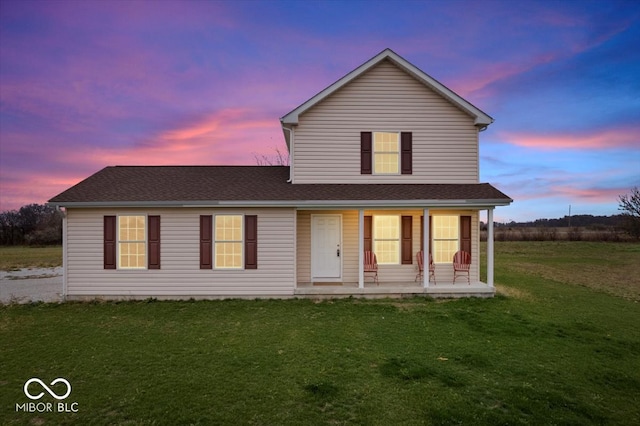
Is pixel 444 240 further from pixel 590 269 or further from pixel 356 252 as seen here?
pixel 590 269

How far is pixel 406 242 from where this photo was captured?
38.1 ft

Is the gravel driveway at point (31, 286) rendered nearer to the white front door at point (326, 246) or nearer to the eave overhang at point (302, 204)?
the eave overhang at point (302, 204)

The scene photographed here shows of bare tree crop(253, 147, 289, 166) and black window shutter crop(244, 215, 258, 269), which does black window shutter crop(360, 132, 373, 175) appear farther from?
bare tree crop(253, 147, 289, 166)

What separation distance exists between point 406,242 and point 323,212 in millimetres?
3186

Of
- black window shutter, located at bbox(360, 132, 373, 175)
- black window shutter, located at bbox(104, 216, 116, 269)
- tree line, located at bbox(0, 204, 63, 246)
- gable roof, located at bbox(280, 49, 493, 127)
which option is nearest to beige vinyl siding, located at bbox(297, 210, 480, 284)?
black window shutter, located at bbox(360, 132, 373, 175)

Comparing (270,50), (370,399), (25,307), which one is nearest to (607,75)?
(270,50)

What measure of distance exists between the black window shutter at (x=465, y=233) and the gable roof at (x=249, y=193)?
3.84 feet

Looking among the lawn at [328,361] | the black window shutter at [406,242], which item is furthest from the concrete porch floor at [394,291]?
the black window shutter at [406,242]

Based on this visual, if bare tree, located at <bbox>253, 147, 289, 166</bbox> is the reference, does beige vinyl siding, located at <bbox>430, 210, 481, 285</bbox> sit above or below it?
below

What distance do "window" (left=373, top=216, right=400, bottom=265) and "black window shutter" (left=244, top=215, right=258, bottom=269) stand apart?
4.24 meters

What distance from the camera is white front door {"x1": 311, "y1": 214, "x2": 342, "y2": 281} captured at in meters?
11.6

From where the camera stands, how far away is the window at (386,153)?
38.9 ft

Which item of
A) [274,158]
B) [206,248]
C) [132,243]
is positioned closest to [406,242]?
[206,248]

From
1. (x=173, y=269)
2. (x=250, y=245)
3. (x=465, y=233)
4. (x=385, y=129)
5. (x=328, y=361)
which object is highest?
(x=385, y=129)
